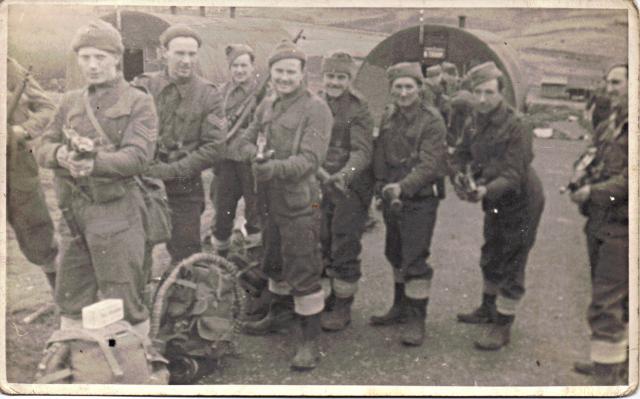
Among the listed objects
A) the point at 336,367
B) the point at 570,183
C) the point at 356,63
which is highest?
the point at 356,63

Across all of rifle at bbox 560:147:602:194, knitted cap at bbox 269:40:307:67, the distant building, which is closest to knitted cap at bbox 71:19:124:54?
knitted cap at bbox 269:40:307:67

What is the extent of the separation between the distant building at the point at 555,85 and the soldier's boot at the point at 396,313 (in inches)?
47.4

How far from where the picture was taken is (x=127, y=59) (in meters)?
4.16

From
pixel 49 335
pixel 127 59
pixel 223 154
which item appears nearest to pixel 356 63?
pixel 223 154

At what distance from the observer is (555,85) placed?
418 cm

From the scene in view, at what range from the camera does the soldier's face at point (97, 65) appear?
4.11 m

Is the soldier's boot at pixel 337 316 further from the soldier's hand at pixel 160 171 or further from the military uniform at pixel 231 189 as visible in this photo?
the soldier's hand at pixel 160 171

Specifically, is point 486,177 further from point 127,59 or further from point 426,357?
point 127,59

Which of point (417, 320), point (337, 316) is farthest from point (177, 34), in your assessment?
point (417, 320)

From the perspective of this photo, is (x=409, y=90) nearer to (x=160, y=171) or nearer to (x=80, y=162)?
(x=160, y=171)

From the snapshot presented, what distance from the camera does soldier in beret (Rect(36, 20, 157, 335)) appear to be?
4098 millimetres

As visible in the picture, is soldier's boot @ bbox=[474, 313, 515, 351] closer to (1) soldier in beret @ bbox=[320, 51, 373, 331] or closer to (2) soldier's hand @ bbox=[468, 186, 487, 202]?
(2) soldier's hand @ bbox=[468, 186, 487, 202]

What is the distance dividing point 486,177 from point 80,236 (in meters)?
2.00

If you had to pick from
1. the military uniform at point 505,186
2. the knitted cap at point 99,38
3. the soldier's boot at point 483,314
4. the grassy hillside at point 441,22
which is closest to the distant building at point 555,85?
the grassy hillside at point 441,22
